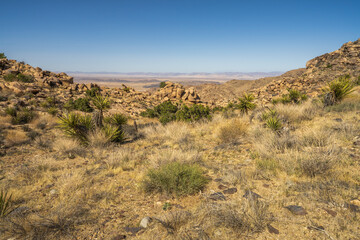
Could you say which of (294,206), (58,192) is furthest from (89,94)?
(294,206)

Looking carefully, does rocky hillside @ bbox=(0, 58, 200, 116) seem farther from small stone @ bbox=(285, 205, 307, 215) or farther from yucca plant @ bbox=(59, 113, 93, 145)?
small stone @ bbox=(285, 205, 307, 215)

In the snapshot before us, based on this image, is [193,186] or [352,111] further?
[352,111]

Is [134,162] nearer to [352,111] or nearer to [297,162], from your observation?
[297,162]

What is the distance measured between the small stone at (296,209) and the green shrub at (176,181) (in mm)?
1549

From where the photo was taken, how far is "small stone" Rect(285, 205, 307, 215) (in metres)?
2.56

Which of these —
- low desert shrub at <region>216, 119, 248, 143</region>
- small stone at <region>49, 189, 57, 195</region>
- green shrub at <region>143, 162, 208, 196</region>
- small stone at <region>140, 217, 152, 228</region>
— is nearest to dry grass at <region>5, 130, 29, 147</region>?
small stone at <region>49, 189, 57, 195</region>

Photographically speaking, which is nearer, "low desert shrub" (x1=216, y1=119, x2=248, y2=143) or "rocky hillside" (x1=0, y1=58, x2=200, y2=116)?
"low desert shrub" (x1=216, y1=119, x2=248, y2=143)

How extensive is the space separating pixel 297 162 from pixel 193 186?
7.74 feet

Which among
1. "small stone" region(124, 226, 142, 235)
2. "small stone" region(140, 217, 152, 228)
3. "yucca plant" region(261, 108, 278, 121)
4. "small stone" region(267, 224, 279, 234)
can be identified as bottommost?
"small stone" region(124, 226, 142, 235)

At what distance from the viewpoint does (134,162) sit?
5.32 m

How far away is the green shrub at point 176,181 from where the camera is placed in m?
A: 3.53

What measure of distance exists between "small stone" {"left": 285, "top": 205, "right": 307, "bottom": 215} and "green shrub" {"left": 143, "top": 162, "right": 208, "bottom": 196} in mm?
1549

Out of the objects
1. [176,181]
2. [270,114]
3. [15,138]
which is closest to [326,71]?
[270,114]

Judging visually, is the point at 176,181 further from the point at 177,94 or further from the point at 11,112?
the point at 177,94
